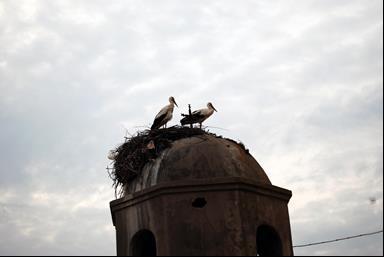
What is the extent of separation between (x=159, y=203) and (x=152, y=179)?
715 millimetres

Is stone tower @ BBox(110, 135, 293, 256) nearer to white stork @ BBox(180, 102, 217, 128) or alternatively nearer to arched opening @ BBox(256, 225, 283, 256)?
arched opening @ BBox(256, 225, 283, 256)

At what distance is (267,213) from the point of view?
1202 centimetres

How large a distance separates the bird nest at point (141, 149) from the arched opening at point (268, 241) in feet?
5.51

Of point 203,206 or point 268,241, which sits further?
point 268,241

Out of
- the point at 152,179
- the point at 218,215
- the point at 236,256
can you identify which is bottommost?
the point at 236,256

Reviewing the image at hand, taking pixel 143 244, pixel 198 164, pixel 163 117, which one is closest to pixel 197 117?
pixel 163 117

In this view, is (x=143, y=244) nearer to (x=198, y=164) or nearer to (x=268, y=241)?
(x=198, y=164)

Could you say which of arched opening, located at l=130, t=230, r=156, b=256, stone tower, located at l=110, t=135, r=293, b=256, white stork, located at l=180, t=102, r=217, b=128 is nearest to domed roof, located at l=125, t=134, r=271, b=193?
stone tower, located at l=110, t=135, r=293, b=256

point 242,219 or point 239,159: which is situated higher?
point 239,159

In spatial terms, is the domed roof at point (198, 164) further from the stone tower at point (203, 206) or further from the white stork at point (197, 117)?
the white stork at point (197, 117)

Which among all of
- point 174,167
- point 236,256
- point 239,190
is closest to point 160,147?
point 174,167

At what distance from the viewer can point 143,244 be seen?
12766 millimetres

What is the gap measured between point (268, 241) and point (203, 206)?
1789 millimetres

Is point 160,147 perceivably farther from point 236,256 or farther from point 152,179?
point 236,256
